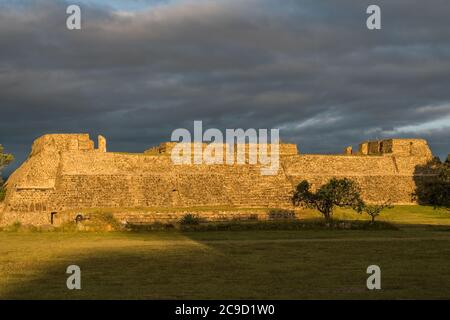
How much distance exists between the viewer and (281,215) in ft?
119

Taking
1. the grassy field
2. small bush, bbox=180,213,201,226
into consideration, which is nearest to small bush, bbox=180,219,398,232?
small bush, bbox=180,213,201,226

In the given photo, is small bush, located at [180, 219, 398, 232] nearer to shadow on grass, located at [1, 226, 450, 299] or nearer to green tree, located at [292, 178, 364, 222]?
green tree, located at [292, 178, 364, 222]

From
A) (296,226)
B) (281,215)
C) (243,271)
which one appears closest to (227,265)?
(243,271)

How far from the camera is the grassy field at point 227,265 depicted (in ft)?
38.6

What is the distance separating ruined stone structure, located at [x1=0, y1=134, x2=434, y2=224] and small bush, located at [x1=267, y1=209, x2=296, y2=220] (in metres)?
5.39

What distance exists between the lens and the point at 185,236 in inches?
1040

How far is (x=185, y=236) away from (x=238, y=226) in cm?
416

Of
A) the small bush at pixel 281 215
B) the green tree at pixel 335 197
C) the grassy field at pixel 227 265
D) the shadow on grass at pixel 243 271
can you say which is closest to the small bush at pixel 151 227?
the grassy field at pixel 227 265

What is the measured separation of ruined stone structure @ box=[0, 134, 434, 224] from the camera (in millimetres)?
40250

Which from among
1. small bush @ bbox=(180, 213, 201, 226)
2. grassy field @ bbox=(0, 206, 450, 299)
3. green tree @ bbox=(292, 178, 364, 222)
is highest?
green tree @ bbox=(292, 178, 364, 222)

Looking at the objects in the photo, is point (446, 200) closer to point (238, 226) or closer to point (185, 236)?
point (238, 226)

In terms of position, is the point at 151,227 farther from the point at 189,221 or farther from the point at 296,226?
the point at 296,226

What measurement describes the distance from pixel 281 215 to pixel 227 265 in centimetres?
2075
